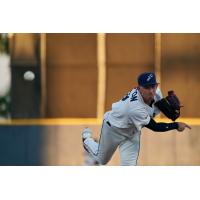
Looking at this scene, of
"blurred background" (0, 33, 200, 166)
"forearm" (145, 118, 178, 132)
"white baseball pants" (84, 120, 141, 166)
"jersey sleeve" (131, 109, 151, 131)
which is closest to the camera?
"jersey sleeve" (131, 109, 151, 131)

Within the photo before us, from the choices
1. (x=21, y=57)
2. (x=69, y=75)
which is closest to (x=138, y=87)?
(x=69, y=75)

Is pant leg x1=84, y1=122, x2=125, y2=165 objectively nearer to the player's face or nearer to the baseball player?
the baseball player

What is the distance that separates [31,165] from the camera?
23.5 ft

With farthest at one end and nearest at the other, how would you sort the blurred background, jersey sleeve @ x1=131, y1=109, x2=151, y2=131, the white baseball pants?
the blurred background < the white baseball pants < jersey sleeve @ x1=131, y1=109, x2=151, y2=131

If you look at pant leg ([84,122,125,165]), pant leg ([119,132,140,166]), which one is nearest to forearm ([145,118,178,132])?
pant leg ([119,132,140,166])

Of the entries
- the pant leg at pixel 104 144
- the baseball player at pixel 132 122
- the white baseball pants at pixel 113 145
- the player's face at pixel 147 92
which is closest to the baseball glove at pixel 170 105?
the baseball player at pixel 132 122

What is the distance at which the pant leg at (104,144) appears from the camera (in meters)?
7.00

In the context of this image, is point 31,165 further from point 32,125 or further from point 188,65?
point 188,65

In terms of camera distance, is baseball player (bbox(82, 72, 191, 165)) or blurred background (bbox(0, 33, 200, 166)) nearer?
baseball player (bbox(82, 72, 191, 165))

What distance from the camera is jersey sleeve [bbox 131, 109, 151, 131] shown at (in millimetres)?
6738

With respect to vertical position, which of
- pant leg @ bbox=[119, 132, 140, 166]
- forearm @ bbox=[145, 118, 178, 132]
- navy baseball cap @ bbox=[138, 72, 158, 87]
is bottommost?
pant leg @ bbox=[119, 132, 140, 166]

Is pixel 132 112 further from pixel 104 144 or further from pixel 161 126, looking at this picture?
pixel 104 144

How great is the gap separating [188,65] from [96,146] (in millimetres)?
1229

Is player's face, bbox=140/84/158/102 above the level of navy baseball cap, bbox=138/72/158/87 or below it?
below
